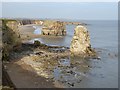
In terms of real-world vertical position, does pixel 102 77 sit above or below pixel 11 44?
below

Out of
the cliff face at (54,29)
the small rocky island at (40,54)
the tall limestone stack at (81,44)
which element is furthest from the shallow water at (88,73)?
the cliff face at (54,29)

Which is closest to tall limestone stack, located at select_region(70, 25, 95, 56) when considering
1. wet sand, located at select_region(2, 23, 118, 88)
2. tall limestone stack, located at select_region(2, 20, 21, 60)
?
wet sand, located at select_region(2, 23, 118, 88)

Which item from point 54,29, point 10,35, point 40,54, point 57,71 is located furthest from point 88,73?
point 54,29

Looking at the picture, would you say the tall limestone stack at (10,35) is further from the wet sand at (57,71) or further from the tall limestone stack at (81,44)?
the tall limestone stack at (81,44)

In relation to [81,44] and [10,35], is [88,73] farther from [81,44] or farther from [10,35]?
[10,35]

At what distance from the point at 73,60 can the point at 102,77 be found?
1583 cm

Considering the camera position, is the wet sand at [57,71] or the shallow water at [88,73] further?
the shallow water at [88,73]

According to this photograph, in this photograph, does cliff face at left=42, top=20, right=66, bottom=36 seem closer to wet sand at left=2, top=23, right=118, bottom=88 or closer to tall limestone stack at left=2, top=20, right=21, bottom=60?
tall limestone stack at left=2, top=20, right=21, bottom=60

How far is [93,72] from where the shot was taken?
5797 cm

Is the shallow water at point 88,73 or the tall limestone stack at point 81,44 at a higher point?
the tall limestone stack at point 81,44

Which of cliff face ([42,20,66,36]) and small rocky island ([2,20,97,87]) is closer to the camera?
small rocky island ([2,20,97,87])

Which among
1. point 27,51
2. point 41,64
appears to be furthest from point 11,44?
point 41,64

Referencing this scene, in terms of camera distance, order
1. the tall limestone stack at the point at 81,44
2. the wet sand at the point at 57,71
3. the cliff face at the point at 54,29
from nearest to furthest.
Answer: the wet sand at the point at 57,71 → the tall limestone stack at the point at 81,44 → the cliff face at the point at 54,29

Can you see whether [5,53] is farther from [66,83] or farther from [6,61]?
[66,83]
